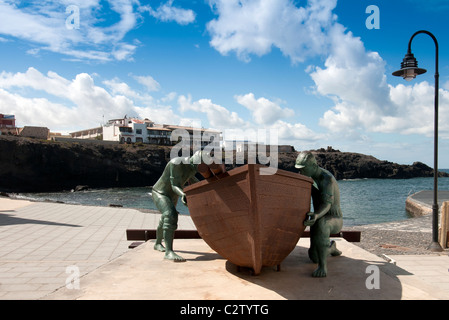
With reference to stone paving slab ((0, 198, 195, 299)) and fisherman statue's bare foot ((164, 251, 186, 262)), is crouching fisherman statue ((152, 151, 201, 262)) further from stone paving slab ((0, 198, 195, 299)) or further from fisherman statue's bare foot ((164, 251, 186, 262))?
stone paving slab ((0, 198, 195, 299))

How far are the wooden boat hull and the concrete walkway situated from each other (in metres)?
0.44

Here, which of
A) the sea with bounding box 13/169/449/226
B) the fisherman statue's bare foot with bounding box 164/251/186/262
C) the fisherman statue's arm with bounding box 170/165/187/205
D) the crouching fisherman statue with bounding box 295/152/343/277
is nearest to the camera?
the crouching fisherman statue with bounding box 295/152/343/277

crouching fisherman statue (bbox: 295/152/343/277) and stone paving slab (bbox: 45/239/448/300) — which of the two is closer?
stone paving slab (bbox: 45/239/448/300)

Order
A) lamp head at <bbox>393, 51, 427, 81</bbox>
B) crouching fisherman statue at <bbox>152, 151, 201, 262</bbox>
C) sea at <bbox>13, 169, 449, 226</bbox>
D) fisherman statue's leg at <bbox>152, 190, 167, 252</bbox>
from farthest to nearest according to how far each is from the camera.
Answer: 1. sea at <bbox>13, 169, 449, 226</bbox>
2. lamp head at <bbox>393, 51, 427, 81</bbox>
3. fisherman statue's leg at <bbox>152, 190, 167, 252</bbox>
4. crouching fisherman statue at <bbox>152, 151, 201, 262</bbox>

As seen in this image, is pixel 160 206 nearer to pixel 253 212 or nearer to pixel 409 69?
pixel 253 212

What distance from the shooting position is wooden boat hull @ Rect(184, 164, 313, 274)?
4.05m

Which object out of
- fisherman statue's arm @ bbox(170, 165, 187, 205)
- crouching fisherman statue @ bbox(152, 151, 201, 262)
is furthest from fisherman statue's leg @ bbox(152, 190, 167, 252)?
fisherman statue's arm @ bbox(170, 165, 187, 205)

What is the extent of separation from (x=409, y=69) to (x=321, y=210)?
5.93 meters

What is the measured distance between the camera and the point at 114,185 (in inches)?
2504

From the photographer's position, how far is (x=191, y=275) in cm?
481

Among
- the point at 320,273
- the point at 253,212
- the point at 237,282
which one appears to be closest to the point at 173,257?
the point at 237,282

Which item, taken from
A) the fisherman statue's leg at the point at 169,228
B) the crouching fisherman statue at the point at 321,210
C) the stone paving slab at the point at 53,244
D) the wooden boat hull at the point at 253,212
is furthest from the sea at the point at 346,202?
the wooden boat hull at the point at 253,212
